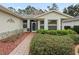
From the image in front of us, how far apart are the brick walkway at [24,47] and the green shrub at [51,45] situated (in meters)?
0.28

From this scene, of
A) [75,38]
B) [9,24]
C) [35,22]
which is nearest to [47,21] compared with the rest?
[35,22]

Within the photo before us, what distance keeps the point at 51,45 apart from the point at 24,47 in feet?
3.59

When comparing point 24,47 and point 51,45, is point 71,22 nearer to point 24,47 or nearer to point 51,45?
point 51,45

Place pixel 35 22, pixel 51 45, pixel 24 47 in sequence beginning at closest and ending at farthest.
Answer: pixel 51 45, pixel 35 22, pixel 24 47

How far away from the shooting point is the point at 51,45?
8820 mm

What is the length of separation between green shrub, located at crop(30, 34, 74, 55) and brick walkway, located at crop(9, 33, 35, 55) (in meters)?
0.28

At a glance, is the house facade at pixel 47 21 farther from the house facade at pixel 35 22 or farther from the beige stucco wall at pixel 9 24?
the beige stucco wall at pixel 9 24

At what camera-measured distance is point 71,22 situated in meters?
9.05

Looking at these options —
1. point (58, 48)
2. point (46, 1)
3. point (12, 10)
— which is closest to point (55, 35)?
point (58, 48)

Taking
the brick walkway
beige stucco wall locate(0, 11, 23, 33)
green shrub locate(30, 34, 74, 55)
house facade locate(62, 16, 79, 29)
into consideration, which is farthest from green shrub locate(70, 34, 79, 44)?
beige stucco wall locate(0, 11, 23, 33)

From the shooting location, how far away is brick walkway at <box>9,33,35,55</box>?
9.18m

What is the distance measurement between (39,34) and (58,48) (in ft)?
2.83

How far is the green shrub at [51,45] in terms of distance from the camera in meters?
8.80

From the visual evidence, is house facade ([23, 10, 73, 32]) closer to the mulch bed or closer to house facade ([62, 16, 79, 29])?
house facade ([62, 16, 79, 29])
